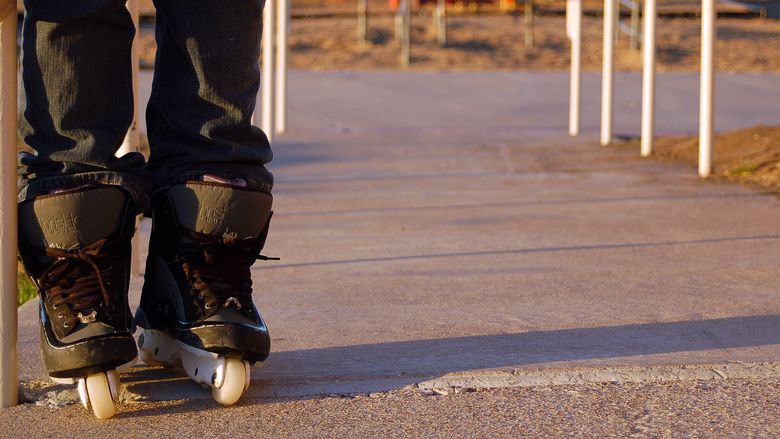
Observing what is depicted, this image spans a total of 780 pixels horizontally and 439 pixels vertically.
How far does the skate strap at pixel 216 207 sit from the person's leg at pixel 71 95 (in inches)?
3.2

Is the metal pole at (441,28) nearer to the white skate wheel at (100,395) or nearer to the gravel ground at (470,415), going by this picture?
the gravel ground at (470,415)

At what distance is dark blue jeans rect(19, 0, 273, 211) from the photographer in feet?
6.42

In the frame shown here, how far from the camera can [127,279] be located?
208cm

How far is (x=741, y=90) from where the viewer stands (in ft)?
37.0

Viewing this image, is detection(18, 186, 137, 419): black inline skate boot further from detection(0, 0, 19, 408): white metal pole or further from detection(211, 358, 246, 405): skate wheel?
detection(211, 358, 246, 405): skate wheel

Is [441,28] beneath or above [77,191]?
beneath

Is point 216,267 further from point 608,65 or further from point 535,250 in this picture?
point 608,65

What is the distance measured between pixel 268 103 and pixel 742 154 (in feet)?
8.80

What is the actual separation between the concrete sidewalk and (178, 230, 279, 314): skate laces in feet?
0.58

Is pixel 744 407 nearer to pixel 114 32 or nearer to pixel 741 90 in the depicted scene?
pixel 114 32

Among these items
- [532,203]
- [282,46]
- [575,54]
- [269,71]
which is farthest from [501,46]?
[532,203]

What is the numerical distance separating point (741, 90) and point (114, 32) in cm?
1009

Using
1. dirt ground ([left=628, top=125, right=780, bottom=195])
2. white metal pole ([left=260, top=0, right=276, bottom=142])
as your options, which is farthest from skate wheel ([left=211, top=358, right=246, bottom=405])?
white metal pole ([left=260, top=0, right=276, bottom=142])

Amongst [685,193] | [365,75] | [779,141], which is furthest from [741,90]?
[685,193]
